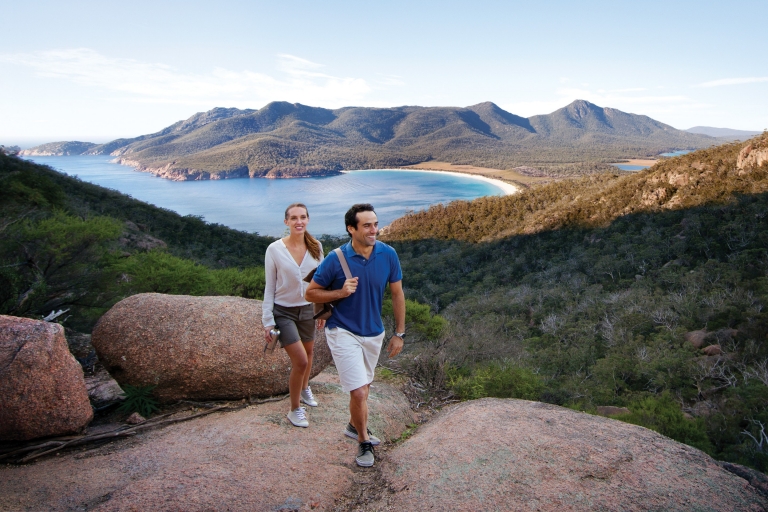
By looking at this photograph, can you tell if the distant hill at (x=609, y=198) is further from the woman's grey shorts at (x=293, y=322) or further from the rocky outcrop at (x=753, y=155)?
the woman's grey shorts at (x=293, y=322)

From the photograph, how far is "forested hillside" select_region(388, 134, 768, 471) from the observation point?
6363 millimetres

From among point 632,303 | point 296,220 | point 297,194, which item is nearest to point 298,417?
point 296,220

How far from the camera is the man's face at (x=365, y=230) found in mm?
3062

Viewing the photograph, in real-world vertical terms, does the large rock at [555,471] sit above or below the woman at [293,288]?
below

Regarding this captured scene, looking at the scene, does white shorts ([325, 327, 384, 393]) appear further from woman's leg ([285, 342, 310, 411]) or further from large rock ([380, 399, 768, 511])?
large rock ([380, 399, 768, 511])

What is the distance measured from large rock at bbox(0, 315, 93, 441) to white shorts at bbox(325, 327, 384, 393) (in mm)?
2374

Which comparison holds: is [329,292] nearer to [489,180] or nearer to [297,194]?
[297,194]

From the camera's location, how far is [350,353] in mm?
3135

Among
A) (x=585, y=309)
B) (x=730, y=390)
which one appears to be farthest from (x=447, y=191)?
(x=730, y=390)

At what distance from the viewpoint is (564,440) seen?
312 centimetres

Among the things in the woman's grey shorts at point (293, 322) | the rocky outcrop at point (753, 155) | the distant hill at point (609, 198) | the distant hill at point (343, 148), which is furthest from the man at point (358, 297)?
the distant hill at point (343, 148)

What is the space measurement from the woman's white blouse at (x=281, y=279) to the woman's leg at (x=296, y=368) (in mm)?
291

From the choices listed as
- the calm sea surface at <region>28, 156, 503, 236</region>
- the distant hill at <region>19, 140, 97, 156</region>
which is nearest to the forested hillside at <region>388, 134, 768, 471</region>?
the calm sea surface at <region>28, 156, 503, 236</region>

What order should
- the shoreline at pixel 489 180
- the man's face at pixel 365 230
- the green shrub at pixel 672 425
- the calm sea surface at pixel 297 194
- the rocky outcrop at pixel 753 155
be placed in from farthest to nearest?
the shoreline at pixel 489 180
the calm sea surface at pixel 297 194
the rocky outcrop at pixel 753 155
the green shrub at pixel 672 425
the man's face at pixel 365 230
